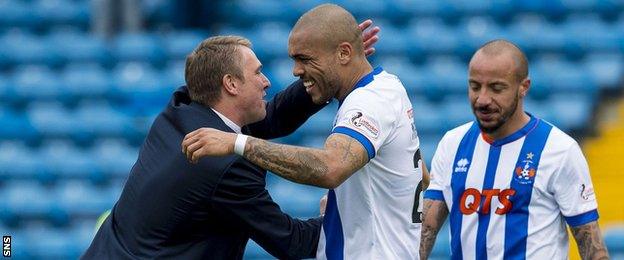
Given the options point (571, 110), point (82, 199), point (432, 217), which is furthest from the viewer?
point (82, 199)

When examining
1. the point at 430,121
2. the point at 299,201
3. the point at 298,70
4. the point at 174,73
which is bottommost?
the point at 298,70

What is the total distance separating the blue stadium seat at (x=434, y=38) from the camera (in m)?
10.6

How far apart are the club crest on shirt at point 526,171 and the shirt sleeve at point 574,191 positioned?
0.10m

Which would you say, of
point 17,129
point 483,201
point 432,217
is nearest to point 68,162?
point 17,129

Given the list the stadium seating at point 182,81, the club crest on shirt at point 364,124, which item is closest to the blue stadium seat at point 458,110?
the stadium seating at point 182,81

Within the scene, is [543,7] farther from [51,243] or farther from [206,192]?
[206,192]

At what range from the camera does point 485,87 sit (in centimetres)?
505

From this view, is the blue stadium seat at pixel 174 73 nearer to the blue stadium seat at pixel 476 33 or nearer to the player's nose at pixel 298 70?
the blue stadium seat at pixel 476 33

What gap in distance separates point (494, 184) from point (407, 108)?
2.28ft

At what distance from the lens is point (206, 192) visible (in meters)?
4.57

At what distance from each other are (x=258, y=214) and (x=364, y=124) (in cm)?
56

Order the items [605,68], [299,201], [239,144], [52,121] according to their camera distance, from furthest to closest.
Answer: [52,121] → [605,68] → [299,201] → [239,144]

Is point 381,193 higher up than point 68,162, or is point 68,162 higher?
point 68,162

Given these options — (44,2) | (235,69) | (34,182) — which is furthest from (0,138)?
(235,69)
